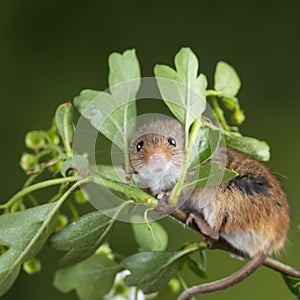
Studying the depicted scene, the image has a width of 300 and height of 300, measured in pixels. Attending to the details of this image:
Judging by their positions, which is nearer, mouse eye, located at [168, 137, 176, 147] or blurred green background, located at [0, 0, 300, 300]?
mouse eye, located at [168, 137, 176, 147]

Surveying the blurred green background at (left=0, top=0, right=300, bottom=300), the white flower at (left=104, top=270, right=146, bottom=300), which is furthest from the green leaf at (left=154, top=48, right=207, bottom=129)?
the blurred green background at (left=0, top=0, right=300, bottom=300)

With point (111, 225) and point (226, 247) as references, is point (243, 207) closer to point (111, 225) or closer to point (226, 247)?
point (226, 247)

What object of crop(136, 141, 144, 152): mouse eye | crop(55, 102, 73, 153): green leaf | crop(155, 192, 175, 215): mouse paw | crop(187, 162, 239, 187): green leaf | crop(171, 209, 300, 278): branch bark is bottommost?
crop(171, 209, 300, 278): branch bark

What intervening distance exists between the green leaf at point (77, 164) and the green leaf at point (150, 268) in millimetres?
165

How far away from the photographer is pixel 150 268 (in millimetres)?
859

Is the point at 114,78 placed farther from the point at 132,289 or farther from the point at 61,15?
the point at 61,15

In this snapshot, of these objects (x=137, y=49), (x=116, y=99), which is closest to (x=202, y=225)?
(x=116, y=99)

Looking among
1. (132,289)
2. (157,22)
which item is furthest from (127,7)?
(132,289)

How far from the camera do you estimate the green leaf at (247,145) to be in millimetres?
853

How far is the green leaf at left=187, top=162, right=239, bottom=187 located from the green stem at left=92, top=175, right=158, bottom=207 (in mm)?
49

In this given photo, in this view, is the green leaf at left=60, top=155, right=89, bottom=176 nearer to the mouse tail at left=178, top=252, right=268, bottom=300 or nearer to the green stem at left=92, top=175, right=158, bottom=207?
the green stem at left=92, top=175, right=158, bottom=207

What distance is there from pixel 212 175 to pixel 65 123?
23 centimetres

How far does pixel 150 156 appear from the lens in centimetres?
75

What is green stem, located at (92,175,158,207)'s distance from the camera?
74 centimetres
